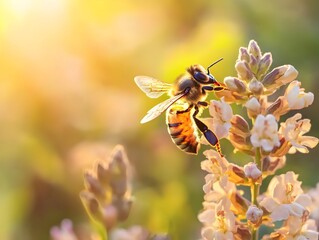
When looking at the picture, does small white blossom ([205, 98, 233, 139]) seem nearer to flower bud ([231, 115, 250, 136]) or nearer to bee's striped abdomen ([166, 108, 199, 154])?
flower bud ([231, 115, 250, 136])

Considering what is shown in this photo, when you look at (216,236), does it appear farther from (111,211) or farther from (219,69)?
(219,69)

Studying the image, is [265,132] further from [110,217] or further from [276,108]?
[110,217]

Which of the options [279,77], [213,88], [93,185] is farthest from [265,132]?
[93,185]

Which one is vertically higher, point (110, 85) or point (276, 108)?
point (110, 85)

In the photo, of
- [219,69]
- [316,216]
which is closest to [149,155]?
[219,69]

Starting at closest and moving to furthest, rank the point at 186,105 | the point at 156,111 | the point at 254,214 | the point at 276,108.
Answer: the point at 254,214
the point at 276,108
the point at 156,111
the point at 186,105

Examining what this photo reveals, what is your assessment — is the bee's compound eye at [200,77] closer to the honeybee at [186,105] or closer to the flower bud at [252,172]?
the honeybee at [186,105]
